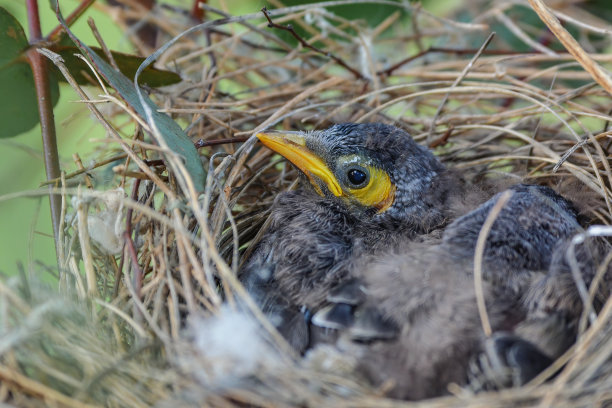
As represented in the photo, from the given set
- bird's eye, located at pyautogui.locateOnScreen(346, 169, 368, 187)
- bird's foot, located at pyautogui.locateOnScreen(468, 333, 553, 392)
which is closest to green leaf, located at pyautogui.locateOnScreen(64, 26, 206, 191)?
bird's eye, located at pyautogui.locateOnScreen(346, 169, 368, 187)

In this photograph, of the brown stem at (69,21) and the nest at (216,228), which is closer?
the nest at (216,228)

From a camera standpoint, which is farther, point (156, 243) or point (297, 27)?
point (297, 27)

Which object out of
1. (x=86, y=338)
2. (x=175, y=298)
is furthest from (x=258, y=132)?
(x=86, y=338)

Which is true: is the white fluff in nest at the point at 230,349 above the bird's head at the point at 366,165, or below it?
below

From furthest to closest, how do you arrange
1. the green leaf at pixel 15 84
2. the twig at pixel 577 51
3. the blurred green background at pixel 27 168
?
the blurred green background at pixel 27 168 < the green leaf at pixel 15 84 < the twig at pixel 577 51

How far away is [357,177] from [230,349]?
575 millimetres

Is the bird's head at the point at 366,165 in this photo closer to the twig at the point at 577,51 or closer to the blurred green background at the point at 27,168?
the twig at the point at 577,51

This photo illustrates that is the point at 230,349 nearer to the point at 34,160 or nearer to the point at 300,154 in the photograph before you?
the point at 300,154

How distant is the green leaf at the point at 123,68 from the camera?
4.04 ft

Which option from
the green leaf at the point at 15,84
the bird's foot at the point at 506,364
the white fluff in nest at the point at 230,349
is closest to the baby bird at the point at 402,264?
the bird's foot at the point at 506,364

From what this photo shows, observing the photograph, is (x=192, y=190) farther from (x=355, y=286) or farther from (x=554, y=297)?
(x=554, y=297)

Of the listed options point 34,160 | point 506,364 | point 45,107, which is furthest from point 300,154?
point 34,160

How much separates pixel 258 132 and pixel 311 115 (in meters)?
0.33

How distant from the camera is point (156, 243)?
3.92 ft
